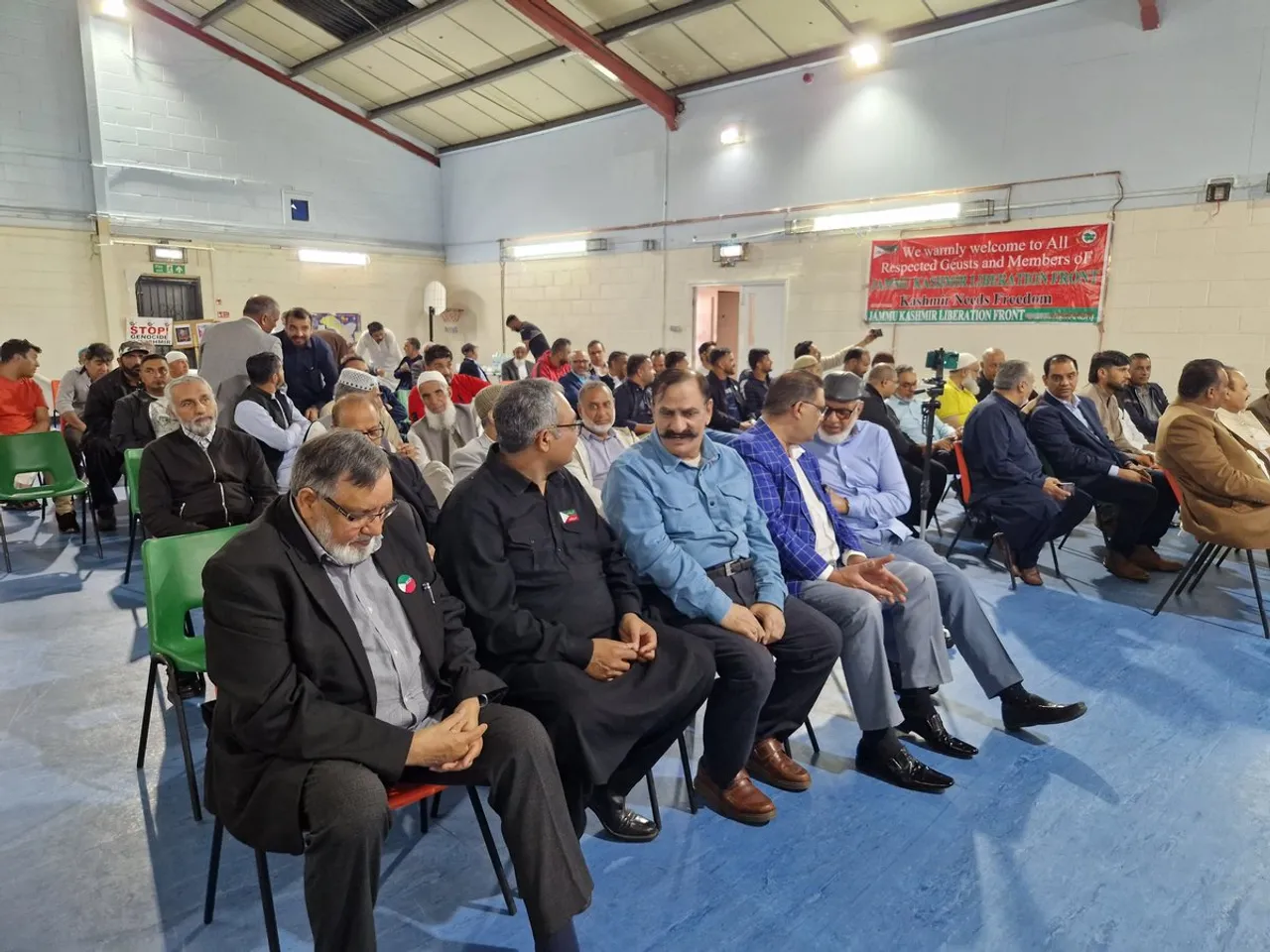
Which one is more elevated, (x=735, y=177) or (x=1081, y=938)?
(x=735, y=177)

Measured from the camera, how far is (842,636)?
2.30 m

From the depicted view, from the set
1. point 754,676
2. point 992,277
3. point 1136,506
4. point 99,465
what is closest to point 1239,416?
point 1136,506

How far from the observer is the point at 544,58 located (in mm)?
8719

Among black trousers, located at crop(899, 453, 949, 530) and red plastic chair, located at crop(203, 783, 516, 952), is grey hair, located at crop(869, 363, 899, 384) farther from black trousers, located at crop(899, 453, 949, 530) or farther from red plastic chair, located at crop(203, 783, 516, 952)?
red plastic chair, located at crop(203, 783, 516, 952)

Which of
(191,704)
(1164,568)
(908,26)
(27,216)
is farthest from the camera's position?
(27,216)

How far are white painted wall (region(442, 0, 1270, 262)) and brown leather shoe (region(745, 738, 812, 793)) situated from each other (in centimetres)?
614

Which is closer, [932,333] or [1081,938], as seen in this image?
[1081,938]

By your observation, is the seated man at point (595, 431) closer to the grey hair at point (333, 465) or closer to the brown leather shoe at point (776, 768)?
the brown leather shoe at point (776, 768)

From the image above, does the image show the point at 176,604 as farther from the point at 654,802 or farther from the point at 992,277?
the point at 992,277

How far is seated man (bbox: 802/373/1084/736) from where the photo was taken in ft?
8.25

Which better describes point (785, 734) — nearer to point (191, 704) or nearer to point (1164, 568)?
point (191, 704)

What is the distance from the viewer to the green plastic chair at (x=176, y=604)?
82.1 inches

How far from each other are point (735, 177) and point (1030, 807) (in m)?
7.92

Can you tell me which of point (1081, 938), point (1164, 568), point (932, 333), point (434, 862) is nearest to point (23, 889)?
point (434, 862)
